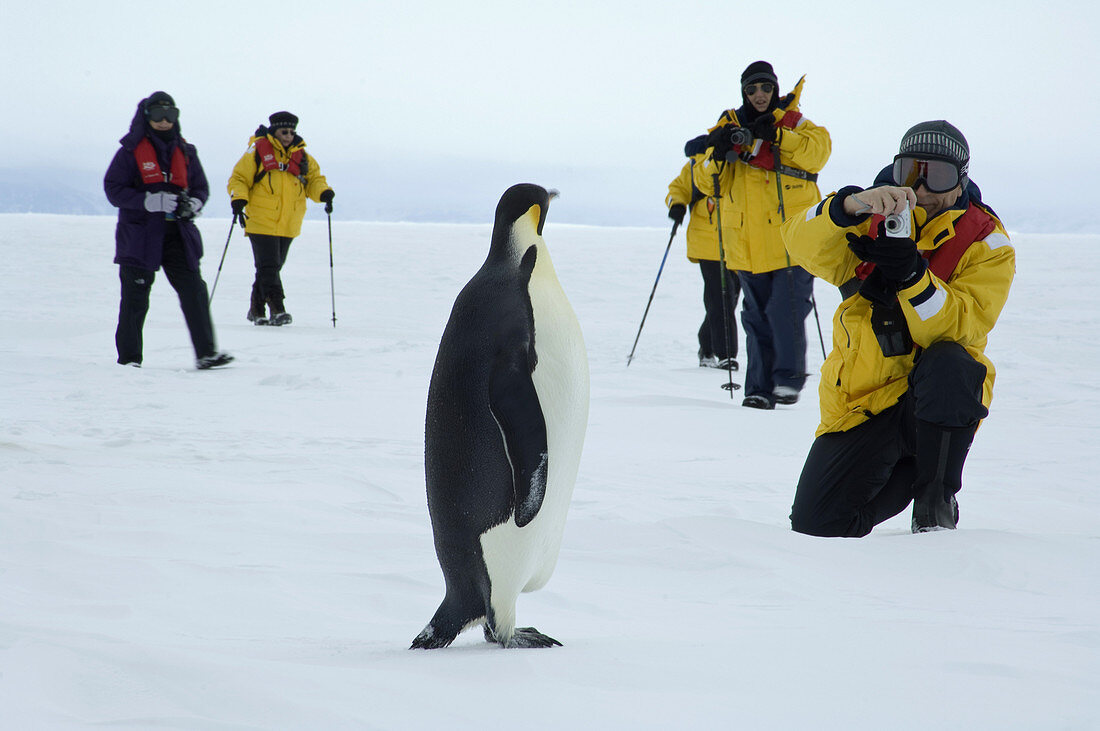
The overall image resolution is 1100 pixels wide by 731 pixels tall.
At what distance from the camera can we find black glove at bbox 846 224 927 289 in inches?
90.0

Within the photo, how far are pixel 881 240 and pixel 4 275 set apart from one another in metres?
11.4

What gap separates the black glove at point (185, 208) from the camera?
5445 millimetres

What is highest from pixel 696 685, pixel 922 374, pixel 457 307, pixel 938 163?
pixel 938 163

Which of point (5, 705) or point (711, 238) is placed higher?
point (711, 238)

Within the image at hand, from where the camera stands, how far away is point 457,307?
1681 mm

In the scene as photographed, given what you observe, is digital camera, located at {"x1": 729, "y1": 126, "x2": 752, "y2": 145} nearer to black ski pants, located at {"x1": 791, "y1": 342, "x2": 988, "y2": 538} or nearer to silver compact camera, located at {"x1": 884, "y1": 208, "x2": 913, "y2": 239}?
black ski pants, located at {"x1": 791, "y1": 342, "x2": 988, "y2": 538}

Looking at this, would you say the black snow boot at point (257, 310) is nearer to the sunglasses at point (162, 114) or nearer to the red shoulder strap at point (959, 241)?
the sunglasses at point (162, 114)

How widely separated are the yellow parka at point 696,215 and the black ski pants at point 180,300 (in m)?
3.13

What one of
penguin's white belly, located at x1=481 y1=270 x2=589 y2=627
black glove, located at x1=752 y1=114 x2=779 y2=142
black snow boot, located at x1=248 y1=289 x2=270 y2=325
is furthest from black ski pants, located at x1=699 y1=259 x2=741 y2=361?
penguin's white belly, located at x1=481 y1=270 x2=589 y2=627

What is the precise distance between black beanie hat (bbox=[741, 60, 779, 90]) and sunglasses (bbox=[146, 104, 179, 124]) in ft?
10.9

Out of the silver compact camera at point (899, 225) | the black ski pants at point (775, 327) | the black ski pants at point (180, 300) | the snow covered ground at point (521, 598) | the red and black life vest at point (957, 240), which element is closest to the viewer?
the snow covered ground at point (521, 598)

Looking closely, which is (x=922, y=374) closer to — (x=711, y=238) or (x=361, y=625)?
(x=361, y=625)

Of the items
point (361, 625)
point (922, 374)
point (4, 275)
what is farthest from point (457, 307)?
point (4, 275)

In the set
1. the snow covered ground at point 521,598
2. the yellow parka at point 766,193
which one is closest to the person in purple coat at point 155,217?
the snow covered ground at point 521,598
